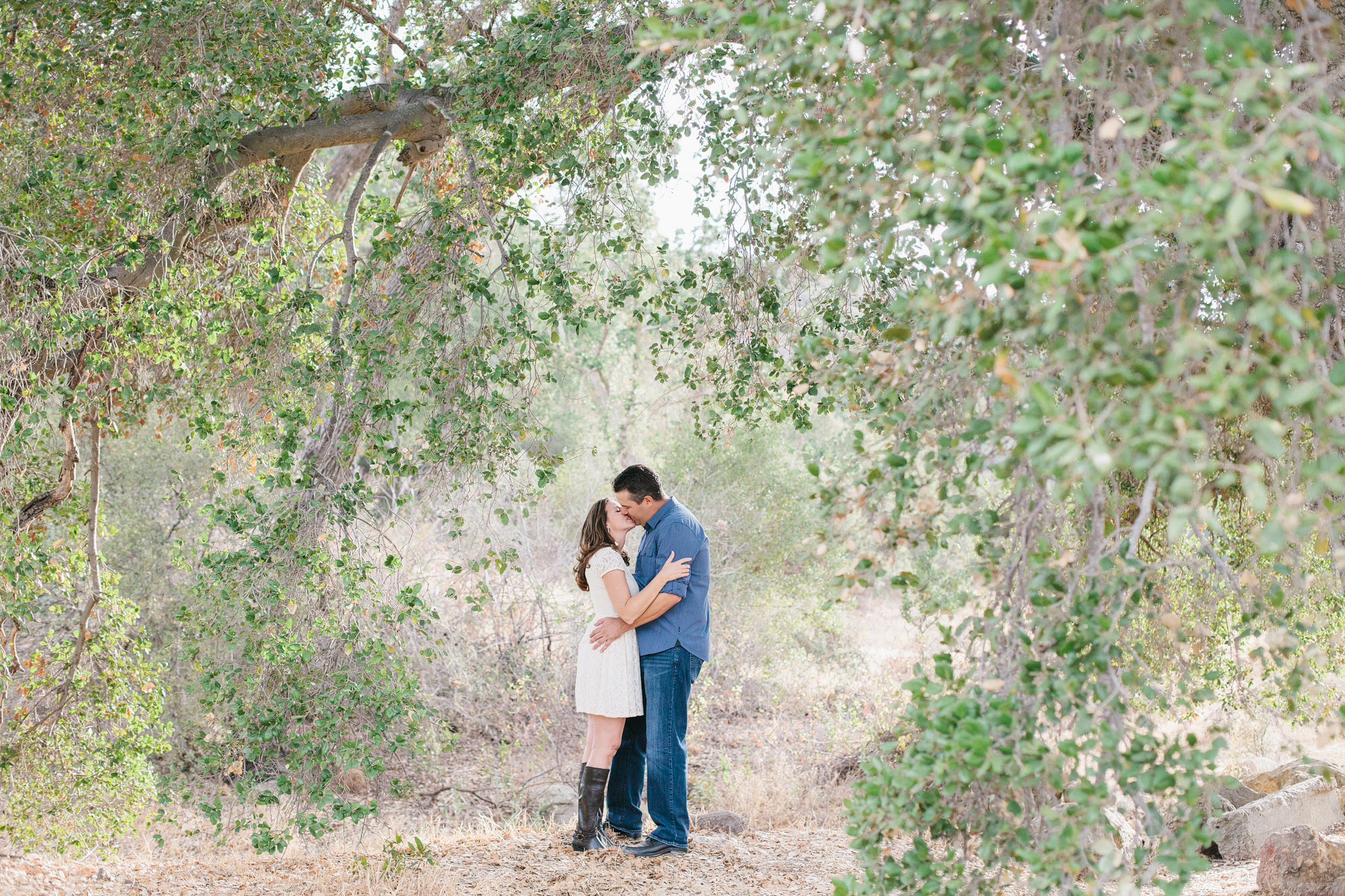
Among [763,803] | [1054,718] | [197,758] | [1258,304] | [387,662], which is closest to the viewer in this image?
[1258,304]

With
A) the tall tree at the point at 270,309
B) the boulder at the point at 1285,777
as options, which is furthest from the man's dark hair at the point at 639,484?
the boulder at the point at 1285,777

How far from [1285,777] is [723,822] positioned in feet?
10.6

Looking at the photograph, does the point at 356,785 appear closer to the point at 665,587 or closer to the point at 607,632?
the point at 607,632

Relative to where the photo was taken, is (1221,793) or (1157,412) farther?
(1221,793)

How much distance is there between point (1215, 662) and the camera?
14.9ft

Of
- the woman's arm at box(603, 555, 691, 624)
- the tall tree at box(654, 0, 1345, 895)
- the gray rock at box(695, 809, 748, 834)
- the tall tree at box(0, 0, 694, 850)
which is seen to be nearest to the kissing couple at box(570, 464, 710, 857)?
the woman's arm at box(603, 555, 691, 624)

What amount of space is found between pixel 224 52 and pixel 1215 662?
5112 millimetres

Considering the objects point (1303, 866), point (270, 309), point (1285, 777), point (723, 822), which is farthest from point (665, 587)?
point (1285, 777)

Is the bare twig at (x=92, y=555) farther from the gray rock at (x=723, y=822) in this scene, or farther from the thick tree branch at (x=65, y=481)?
the gray rock at (x=723, y=822)

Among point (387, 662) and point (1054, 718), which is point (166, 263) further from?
point (1054, 718)

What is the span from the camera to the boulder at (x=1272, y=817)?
4.80 metres

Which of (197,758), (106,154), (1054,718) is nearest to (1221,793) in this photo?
(1054,718)

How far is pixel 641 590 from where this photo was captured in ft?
14.1

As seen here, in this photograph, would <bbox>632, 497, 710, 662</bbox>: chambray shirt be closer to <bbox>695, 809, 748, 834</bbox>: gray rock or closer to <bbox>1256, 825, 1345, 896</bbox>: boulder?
<bbox>695, 809, 748, 834</bbox>: gray rock
